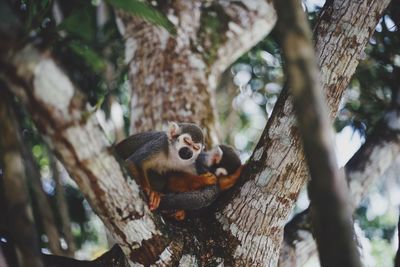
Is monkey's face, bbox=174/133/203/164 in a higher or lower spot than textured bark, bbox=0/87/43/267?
lower

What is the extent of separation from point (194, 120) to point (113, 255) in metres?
1.73

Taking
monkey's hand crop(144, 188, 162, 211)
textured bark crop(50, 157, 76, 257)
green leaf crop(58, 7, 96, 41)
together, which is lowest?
textured bark crop(50, 157, 76, 257)

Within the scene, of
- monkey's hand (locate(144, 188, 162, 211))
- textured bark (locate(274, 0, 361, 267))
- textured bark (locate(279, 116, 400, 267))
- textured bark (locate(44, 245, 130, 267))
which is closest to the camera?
textured bark (locate(274, 0, 361, 267))

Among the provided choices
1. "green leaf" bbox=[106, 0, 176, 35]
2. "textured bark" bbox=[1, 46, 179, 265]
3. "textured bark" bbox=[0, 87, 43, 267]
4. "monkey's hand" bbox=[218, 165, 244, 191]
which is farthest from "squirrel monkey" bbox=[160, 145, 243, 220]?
"textured bark" bbox=[0, 87, 43, 267]

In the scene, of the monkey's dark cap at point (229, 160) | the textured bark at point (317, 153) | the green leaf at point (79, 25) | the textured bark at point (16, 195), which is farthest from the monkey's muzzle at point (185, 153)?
the textured bark at point (317, 153)

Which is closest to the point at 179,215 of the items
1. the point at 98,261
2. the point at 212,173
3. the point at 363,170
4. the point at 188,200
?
the point at 188,200

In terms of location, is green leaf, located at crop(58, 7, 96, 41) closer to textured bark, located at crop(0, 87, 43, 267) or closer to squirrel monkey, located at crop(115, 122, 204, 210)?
textured bark, located at crop(0, 87, 43, 267)

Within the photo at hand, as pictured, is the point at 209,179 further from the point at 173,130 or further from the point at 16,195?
the point at 16,195

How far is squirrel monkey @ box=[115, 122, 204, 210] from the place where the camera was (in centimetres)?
381

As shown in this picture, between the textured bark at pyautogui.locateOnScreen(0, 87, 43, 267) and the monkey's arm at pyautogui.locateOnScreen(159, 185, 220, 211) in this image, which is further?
the monkey's arm at pyautogui.locateOnScreen(159, 185, 220, 211)

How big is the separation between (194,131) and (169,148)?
10.2 inches

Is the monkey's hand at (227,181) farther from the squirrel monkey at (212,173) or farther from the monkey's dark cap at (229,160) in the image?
the monkey's dark cap at (229,160)

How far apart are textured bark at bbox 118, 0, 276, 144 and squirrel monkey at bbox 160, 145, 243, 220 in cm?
35

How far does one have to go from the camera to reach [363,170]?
11.9 ft
